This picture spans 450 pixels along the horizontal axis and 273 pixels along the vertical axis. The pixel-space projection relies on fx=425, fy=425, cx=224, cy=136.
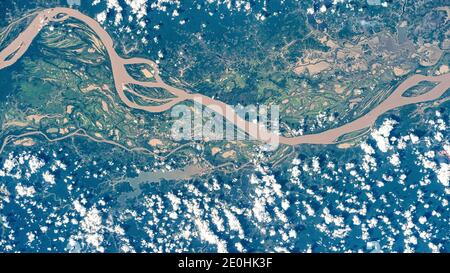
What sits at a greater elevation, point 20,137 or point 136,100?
point 136,100

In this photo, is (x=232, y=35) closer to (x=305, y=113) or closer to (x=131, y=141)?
(x=305, y=113)

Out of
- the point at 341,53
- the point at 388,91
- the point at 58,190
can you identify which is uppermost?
the point at 341,53

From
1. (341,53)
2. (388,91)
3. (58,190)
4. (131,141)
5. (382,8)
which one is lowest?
(58,190)

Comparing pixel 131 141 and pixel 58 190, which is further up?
pixel 131 141

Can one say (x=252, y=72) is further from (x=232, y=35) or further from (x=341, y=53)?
(x=341, y=53)

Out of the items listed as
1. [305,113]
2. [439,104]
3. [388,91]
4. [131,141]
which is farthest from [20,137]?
[439,104]

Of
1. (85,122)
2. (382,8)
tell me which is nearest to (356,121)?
(382,8)
